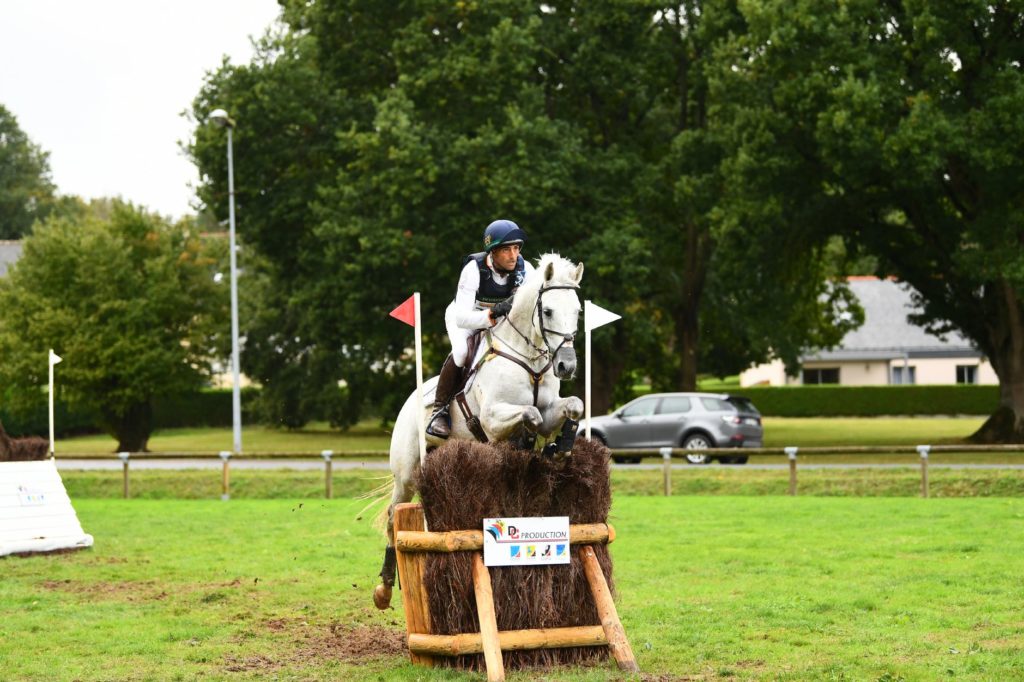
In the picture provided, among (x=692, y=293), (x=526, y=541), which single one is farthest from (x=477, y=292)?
(x=692, y=293)

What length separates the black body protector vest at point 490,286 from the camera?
828 cm

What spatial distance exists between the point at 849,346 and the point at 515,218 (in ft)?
135

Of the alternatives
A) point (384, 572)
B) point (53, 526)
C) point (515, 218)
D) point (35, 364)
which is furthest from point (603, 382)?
point (384, 572)

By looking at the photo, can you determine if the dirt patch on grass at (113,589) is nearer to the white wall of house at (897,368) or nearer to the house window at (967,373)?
the white wall of house at (897,368)

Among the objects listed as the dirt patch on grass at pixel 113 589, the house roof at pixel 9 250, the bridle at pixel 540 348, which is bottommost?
the dirt patch on grass at pixel 113 589

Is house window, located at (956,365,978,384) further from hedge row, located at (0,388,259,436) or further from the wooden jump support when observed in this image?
the wooden jump support

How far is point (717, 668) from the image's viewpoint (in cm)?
727

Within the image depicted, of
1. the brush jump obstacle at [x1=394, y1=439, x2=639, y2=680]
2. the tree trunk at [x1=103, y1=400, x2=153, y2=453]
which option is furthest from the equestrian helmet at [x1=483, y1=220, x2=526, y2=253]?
the tree trunk at [x1=103, y1=400, x2=153, y2=453]

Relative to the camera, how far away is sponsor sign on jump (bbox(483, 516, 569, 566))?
7465 millimetres

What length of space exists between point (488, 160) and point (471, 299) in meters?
23.1

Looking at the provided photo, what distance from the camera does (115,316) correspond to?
3609 centimetres

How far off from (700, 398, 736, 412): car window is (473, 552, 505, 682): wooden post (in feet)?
66.8

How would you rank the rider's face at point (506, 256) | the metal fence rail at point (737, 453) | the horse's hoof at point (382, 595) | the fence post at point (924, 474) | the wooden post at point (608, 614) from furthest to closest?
the metal fence rail at point (737, 453), the fence post at point (924, 474), the horse's hoof at point (382, 595), the rider's face at point (506, 256), the wooden post at point (608, 614)

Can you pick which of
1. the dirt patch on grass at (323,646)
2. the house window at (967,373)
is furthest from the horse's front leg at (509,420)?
the house window at (967,373)
